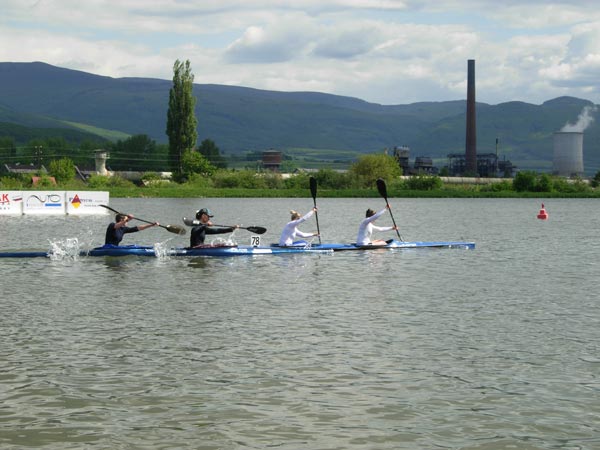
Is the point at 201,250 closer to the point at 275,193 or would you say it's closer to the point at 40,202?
the point at 40,202

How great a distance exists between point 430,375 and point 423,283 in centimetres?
1404

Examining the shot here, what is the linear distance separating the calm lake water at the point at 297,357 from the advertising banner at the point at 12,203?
37.6 metres

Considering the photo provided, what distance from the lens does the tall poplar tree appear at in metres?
135

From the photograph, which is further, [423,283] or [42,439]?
[423,283]

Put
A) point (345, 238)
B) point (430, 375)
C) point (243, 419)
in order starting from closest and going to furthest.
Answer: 1. point (243, 419)
2. point (430, 375)
3. point (345, 238)

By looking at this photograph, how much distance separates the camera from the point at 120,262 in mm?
35219

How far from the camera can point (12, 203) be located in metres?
70.1

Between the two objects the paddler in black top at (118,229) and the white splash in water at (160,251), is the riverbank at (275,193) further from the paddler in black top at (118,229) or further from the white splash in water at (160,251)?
the paddler in black top at (118,229)

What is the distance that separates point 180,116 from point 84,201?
6507cm

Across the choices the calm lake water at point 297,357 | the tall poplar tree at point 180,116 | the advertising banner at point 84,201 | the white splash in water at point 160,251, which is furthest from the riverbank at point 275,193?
the calm lake water at point 297,357

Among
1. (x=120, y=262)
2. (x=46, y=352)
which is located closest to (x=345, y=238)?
(x=120, y=262)

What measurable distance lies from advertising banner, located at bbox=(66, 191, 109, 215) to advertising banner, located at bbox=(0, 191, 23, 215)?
3803mm

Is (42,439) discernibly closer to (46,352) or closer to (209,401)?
(209,401)

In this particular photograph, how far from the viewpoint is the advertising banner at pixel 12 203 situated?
69750 mm
